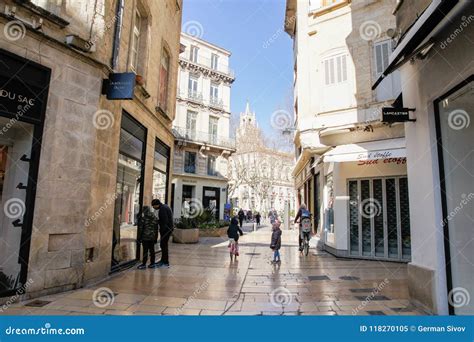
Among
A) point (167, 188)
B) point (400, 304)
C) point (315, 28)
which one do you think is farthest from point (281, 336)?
point (315, 28)

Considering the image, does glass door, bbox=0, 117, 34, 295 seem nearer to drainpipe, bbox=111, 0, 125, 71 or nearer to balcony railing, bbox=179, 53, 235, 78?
drainpipe, bbox=111, 0, 125, 71

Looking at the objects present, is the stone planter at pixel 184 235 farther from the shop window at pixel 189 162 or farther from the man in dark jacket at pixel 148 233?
the shop window at pixel 189 162

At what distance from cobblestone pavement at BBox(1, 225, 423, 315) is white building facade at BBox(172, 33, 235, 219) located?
2137 centimetres

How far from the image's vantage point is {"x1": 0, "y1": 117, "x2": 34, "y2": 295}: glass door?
5.16 meters

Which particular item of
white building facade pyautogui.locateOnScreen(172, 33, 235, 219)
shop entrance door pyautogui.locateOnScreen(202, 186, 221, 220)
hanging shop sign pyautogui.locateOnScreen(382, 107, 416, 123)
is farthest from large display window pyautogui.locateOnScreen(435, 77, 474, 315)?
shop entrance door pyautogui.locateOnScreen(202, 186, 221, 220)

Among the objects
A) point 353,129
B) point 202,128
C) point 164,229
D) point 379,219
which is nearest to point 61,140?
point 164,229

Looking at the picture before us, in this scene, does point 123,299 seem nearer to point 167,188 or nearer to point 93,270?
point 93,270

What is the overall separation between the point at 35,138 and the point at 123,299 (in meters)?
3.19

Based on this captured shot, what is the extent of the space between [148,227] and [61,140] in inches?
131

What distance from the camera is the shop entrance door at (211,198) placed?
30642mm

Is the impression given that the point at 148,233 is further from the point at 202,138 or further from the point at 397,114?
the point at 202,138

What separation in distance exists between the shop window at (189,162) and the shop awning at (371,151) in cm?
Result: 2170

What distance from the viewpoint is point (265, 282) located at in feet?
21.7

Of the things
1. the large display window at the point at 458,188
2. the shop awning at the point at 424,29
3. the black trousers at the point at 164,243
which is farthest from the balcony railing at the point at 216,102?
the large display window at the point at 458,188
